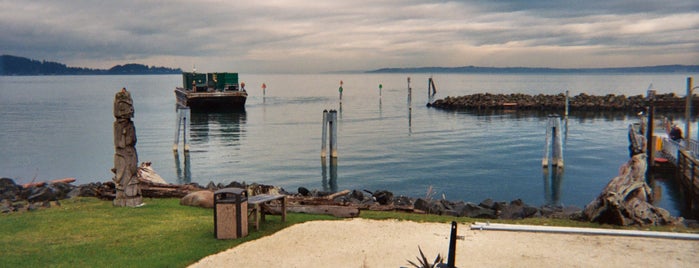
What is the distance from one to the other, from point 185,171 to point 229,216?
2224 cm

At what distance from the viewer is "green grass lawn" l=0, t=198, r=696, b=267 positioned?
10.5m

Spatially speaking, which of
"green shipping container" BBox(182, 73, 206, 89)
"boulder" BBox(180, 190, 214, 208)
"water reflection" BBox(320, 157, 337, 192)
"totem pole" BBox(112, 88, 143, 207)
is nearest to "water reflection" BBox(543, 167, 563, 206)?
"water reflection" BBox(320, 157, 337, 192)

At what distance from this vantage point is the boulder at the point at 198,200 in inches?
611

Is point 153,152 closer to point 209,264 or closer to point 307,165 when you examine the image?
point 307,165

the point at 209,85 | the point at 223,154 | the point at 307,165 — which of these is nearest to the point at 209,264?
the point at 307,165

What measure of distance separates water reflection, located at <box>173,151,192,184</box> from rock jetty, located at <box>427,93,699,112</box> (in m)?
50.2

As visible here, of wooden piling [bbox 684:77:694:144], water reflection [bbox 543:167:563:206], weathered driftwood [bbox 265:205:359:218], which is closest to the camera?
weathered driftwood [bbox 265:205:359:218]

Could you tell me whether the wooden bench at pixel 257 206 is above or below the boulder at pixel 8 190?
above

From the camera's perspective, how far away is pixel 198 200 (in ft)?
51.1

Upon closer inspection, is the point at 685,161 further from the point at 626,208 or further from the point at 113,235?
the point at 113,235

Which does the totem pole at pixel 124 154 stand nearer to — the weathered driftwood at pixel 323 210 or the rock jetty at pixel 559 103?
the weathered driftwood at pixel 323 210

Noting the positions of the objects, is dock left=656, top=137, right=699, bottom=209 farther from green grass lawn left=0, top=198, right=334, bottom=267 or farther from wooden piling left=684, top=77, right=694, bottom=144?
green grass lawn left=0, top=198, right=334, bottom=267

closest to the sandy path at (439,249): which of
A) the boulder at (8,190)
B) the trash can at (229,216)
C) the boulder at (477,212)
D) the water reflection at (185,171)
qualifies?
the trash can at (229,216)

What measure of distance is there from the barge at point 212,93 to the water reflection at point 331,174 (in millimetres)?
41689
